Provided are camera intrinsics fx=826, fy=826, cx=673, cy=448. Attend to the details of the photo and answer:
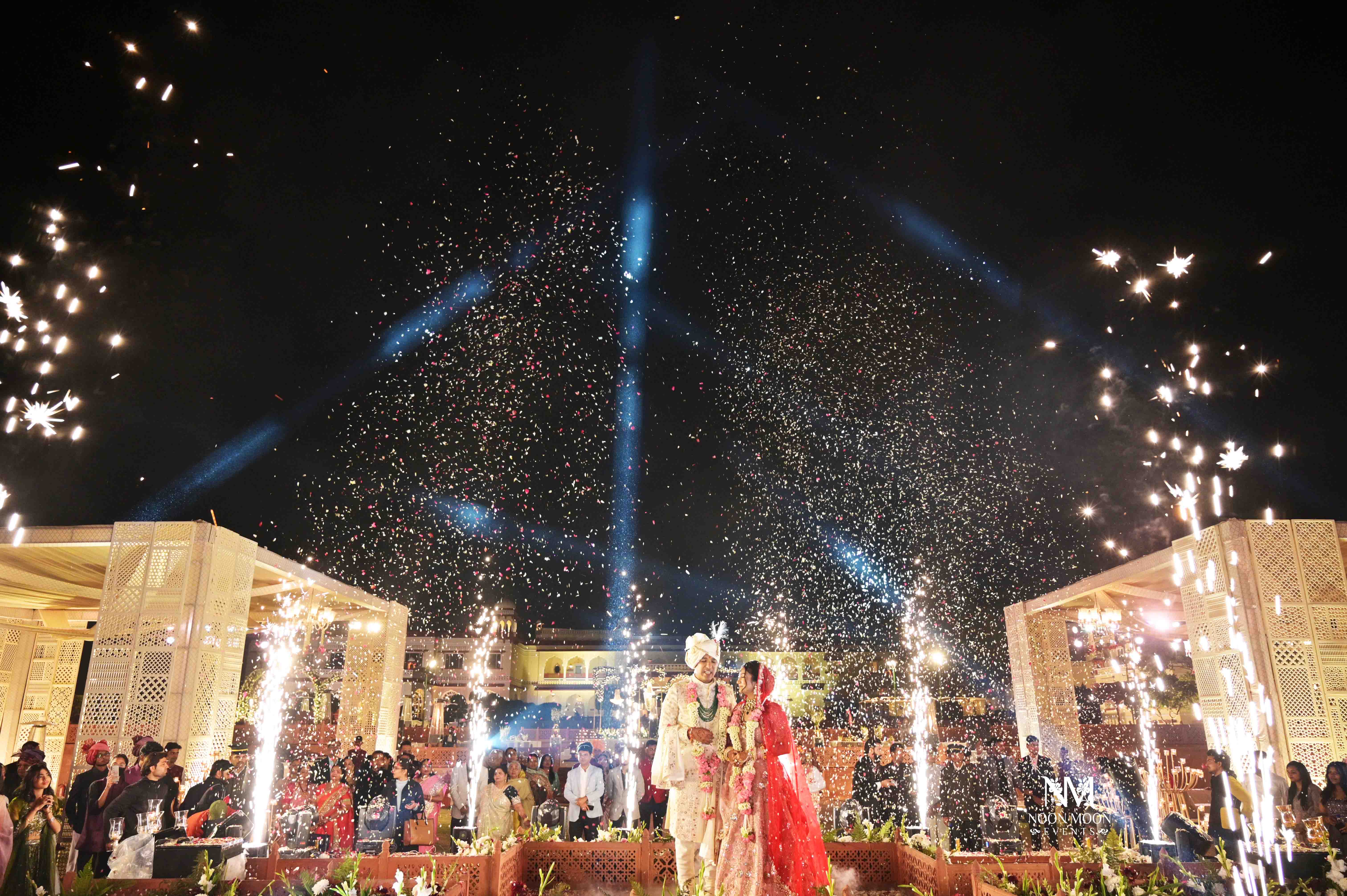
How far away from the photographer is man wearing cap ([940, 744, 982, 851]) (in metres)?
8.82

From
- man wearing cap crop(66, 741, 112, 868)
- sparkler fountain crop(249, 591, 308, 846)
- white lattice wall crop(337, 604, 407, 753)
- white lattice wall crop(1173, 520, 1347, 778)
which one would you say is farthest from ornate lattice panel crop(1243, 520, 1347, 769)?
white lattice wall crop(337, 604, 407, 753)

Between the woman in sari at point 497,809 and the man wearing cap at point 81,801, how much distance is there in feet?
13.0

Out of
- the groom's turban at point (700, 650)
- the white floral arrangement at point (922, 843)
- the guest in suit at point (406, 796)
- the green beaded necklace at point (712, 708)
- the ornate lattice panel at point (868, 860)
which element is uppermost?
the groom's turban at point (700, 650)

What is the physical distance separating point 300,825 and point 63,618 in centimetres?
1423

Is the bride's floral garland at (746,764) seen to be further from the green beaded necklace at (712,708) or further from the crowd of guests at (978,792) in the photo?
the crowd of guests at (978,792)

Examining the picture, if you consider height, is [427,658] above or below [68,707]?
above

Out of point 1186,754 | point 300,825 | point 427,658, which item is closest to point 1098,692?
point 1186,754

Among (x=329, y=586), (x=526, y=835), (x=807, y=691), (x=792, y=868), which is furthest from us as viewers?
(x=807, y=691)

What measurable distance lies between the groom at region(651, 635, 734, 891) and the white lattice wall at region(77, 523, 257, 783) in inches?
307

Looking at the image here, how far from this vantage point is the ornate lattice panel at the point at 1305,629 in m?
10.7

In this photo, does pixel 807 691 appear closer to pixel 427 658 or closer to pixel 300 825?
pixel 427 658

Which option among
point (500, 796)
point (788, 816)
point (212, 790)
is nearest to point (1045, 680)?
point (500, 796)

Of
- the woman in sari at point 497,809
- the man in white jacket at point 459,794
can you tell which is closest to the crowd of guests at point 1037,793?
the woman in sari at point 497,809

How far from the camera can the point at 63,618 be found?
18859mm
